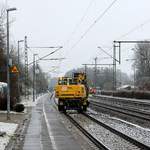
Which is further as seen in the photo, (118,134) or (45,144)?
(118,134)

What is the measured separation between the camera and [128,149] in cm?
1906

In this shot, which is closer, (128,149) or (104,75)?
(128,149)

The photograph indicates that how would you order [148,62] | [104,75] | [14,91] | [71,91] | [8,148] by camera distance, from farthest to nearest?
[104,75] < [148,62] < [14,91] < [71,91] < [8,148]

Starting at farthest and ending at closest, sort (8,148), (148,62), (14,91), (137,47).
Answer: (137,47)
(148,62)
(14,91)
(8,148)

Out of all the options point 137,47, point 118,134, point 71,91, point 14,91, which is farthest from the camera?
point 137,47

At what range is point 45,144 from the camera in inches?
795

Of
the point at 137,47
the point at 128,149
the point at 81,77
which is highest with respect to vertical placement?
the point at 137,47

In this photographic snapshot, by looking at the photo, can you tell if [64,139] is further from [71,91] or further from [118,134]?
[71,91]

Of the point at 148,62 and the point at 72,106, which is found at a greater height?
the point at 148,62

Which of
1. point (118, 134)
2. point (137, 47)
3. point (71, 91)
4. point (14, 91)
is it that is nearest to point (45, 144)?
point (118, 134)

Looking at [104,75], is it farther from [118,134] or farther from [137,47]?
[118,134]

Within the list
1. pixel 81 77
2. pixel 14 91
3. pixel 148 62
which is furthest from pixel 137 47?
pixel 81 77

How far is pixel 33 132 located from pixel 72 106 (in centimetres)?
2247

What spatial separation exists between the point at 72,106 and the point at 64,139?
86.4ft
